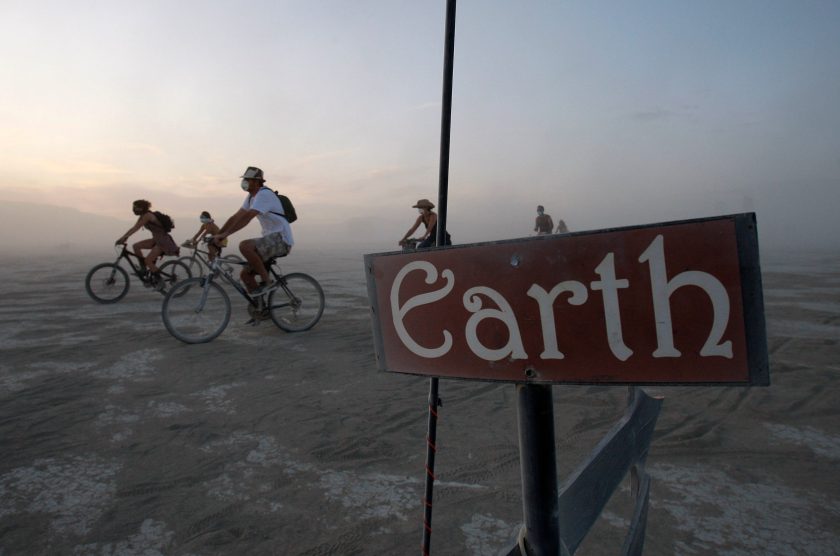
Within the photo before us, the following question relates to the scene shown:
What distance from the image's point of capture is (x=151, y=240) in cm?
922

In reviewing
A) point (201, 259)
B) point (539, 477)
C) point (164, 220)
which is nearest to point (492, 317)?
point (539, 477)

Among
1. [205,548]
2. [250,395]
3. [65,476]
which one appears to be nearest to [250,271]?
[250,395]

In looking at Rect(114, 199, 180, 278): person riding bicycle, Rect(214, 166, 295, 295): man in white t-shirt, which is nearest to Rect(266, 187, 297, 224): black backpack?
Rect(214, 166, 295, 295): man in white t-shirt

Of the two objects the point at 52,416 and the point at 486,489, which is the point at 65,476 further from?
the point at 486,489

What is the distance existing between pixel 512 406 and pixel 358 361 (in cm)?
191

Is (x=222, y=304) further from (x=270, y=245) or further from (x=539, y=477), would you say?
(x=539, y=477)

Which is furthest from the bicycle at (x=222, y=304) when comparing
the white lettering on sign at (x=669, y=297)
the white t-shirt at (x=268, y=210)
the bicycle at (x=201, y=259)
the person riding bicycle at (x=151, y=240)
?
the white lettering on sign at (x=669, y=297)

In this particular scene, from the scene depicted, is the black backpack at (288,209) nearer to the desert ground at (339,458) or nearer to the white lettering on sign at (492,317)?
the desert ground at (339,458)

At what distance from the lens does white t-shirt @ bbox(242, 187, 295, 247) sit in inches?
229

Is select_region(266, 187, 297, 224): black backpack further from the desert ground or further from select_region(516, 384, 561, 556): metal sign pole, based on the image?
select_region(516, 384, 561, 556): metal sign pole

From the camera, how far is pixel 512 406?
3824mm

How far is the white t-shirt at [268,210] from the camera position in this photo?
5820mm

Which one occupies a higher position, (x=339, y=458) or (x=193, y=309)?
(x=193, y=309)

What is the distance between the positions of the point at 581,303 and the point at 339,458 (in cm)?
248
